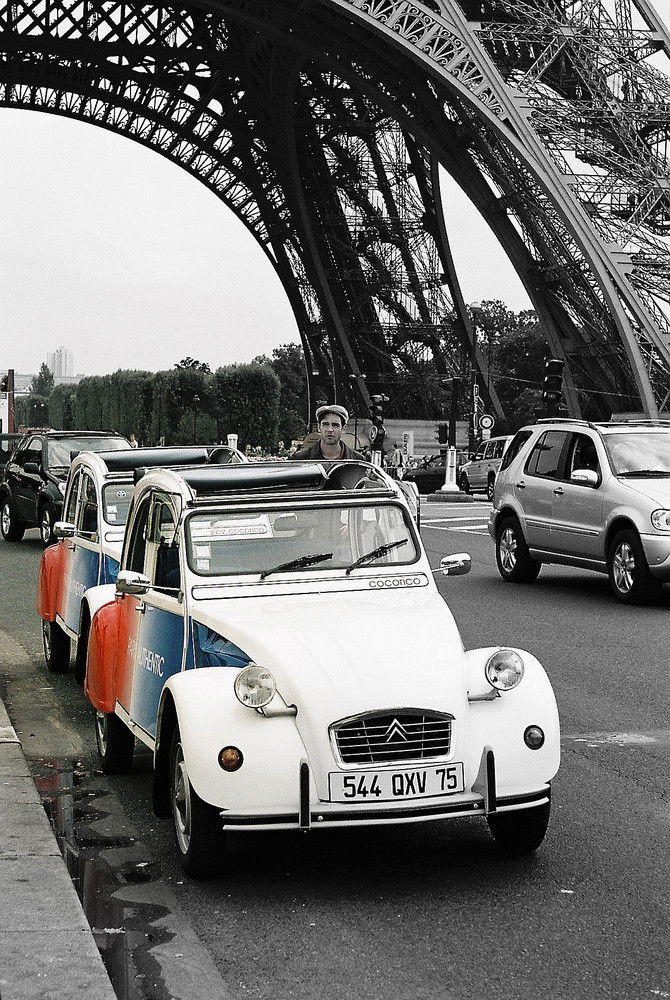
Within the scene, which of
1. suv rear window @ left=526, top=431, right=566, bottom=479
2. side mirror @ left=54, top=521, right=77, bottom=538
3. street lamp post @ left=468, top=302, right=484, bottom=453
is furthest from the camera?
street lamp post @ left=468, top=302, right=484, bottom=453

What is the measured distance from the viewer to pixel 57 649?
31.8 feet

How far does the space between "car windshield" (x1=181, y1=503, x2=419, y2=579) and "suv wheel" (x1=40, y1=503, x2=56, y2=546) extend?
578 inches

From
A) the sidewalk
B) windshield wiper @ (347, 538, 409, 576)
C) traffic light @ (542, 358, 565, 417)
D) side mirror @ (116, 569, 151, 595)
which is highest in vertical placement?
traffic light @ (542, 358, 565, 417)

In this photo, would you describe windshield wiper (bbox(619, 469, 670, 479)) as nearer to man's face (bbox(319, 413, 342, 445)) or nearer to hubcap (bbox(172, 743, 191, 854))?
man's face (bbox(319, 413, 342, 445))

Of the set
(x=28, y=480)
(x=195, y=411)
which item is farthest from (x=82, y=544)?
(x=195, y=411)

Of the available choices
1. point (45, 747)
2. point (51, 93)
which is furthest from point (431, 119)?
point (45, 747)

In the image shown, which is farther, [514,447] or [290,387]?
[290,387]

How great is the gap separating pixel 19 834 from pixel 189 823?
82cm

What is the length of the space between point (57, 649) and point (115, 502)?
110 cm

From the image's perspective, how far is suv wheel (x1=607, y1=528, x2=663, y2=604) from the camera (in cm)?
1348

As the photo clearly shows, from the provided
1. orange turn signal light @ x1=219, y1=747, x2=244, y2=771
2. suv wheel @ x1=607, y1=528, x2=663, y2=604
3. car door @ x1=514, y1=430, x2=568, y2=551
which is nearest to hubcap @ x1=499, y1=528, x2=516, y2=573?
car door @ x1=514, y1=430, x2=568, y2=551

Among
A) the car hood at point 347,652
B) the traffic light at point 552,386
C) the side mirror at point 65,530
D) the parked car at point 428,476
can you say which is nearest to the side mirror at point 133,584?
the car hood at point 347,652

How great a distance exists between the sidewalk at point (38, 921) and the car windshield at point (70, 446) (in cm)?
1570

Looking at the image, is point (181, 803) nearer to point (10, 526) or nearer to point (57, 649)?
point (57, 649)
